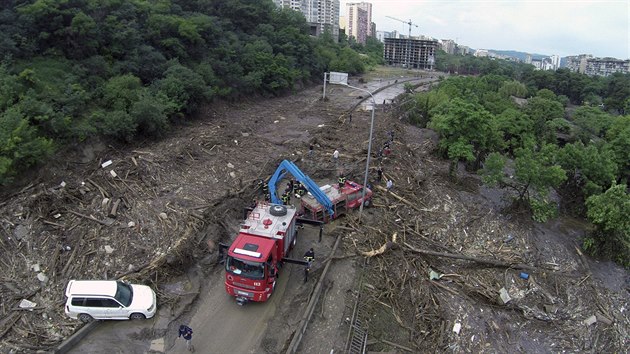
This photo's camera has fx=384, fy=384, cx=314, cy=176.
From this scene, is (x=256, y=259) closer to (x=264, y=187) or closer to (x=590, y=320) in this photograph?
(x=264, y=187)

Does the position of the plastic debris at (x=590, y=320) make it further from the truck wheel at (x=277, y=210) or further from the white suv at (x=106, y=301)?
the white suv at (x=106, y=301)

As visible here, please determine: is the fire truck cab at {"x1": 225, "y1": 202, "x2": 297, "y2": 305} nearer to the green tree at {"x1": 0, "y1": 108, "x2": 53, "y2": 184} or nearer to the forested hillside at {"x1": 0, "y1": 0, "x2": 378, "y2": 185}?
the forested hillside at {"x1": 0, "y1": 0, "x2": 378, "y2": 185}

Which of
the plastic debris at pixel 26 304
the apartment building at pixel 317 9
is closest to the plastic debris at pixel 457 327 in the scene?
the plastic debris at pixel 26 304

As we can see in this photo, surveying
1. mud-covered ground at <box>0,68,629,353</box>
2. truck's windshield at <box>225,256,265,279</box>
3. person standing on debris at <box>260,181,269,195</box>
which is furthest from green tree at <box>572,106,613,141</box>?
truck's windshield at <box>225,256,265,279</box>

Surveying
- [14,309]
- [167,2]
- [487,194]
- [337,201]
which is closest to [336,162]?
[337,201]

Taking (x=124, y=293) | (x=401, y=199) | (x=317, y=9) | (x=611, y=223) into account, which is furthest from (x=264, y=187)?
(x=317, y=9)

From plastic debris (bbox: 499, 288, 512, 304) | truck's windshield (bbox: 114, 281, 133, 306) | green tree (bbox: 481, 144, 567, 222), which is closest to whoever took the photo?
truck's windshield (bbox: 114, 281, 133, 306)
